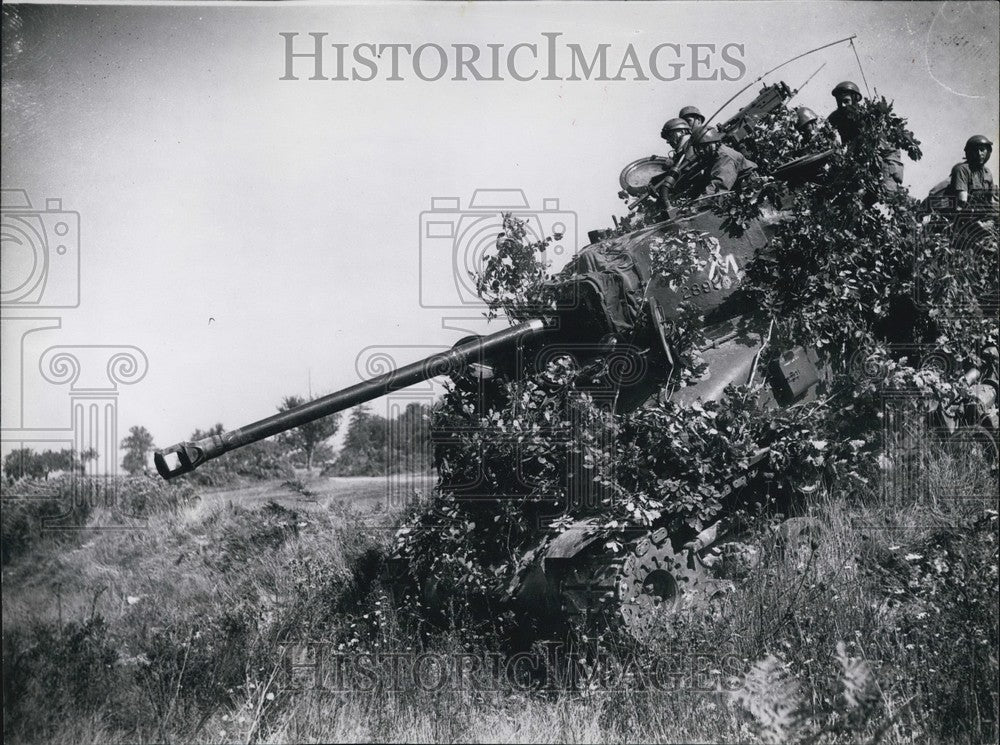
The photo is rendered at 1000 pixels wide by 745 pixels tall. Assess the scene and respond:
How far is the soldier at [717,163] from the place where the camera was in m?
8.29

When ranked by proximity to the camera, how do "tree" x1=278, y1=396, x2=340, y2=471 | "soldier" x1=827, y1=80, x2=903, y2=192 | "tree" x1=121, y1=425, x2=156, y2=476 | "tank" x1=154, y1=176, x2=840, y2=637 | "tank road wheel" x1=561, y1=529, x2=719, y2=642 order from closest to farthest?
"tank road wheel" x1=561, y1=529, x2=719, y2=642 → "tank" x1=154, y1=176, x2=840, y2=637 → "soldier" x1=827, y1=80, x2=903, y2=192 → "tree" x1=121, y1=425, x2=156, y2=476 → "tree" x1=278, y1=396, x2=340, y2=471

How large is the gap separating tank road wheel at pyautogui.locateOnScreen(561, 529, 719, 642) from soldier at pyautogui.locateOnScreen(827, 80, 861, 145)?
4.07 m

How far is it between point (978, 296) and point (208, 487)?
1089 centimetres

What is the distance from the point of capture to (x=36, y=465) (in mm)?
10125

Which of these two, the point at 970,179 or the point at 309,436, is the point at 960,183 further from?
the point at 309,436

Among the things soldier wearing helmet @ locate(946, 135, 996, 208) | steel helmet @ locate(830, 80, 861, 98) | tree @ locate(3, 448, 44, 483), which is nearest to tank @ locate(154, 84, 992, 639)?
steel helmet @ locate(830, 80, 861, 98)

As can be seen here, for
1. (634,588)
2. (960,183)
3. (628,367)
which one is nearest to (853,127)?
(960,183)

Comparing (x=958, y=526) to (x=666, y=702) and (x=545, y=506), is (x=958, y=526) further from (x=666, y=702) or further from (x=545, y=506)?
(x=545, y=506)

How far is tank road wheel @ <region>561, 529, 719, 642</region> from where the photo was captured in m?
5.96

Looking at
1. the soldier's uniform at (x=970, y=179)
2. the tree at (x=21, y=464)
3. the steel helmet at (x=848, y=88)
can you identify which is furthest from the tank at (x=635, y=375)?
the tree at (x=21, y=464)

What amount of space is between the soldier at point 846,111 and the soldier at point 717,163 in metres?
0.81

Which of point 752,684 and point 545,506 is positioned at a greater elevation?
point 545,506

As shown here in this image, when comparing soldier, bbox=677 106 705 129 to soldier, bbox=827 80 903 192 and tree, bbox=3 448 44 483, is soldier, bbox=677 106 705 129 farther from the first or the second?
tree, bbox=3 448 44 483

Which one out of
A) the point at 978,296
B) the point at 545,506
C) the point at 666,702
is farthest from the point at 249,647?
the point at 978,296
